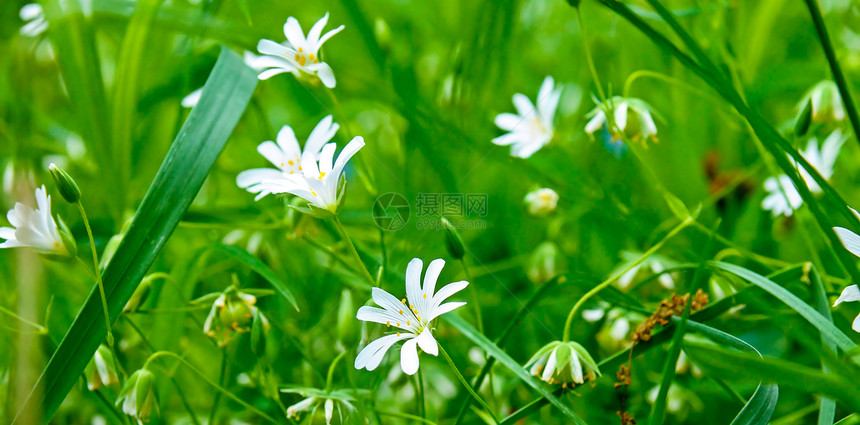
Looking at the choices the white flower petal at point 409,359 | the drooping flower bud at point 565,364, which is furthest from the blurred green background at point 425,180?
the white flower petal at point 409,359

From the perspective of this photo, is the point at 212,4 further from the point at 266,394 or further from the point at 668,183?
the point at 668,183

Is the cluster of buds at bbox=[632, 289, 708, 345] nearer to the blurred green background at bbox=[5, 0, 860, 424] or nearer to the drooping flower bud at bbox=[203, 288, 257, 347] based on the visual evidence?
Answer: the blurred green background at bbox=[5, 0, 860, 424]

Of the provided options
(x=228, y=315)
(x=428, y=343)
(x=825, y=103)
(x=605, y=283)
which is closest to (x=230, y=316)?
(x=228, y=315)

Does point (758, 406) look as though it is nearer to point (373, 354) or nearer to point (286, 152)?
point (373, 354)

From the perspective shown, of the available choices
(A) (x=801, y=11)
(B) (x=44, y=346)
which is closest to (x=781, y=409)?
(B) (x=44, y=346)

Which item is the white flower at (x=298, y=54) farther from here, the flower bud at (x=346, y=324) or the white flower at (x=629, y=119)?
the white flower at (x=629, y=119)
